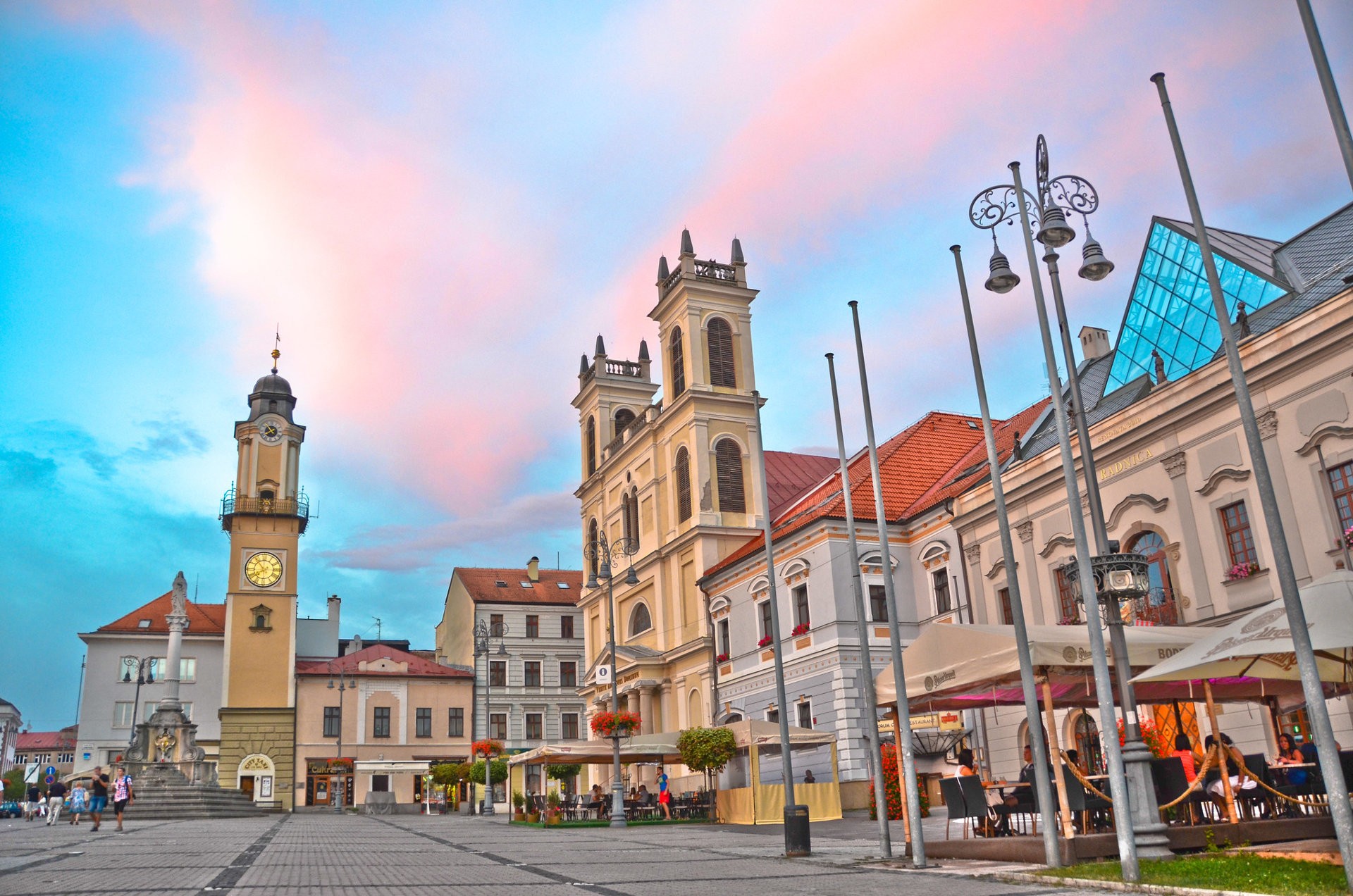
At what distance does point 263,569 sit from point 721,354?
37373 millimetres

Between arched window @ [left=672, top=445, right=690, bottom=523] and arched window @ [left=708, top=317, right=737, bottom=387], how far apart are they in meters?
3.49

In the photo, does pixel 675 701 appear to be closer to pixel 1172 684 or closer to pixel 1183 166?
pixel 1172 684

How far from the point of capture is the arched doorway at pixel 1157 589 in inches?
948

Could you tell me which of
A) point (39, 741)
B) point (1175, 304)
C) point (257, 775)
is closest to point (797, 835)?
point (1175, 304)

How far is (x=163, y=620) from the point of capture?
71.8 m

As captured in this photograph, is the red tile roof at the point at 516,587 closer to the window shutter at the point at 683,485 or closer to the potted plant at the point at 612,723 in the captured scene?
the window shutter at the point at 683,485

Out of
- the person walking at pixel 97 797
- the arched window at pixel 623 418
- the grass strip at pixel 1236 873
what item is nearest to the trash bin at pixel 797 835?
the grass strip at pixel 1236 873

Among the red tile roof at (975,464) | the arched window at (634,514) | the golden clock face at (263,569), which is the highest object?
the golden clock face at (263,569)

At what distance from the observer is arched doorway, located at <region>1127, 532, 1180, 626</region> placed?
24078 millimetres

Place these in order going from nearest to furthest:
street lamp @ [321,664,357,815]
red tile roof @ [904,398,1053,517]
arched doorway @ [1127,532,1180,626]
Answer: arched doorway @ [1127,532,1180,626]
red tile roof @ [904,398,1053,517]
street lamp @ [321,664,357,815]

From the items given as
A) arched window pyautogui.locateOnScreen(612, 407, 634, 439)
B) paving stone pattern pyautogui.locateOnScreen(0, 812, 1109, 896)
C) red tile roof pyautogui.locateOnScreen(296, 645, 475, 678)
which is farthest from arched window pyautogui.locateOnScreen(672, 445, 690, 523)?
red tile roof pyautogui.locateOnScreen(296, 645, 475, 678)

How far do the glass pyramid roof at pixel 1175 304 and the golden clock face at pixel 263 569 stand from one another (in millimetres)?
53756

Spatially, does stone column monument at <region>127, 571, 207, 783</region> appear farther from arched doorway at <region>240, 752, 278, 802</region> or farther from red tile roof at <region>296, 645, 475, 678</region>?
red tile roof at <region>296, 645, 475, 678</region>

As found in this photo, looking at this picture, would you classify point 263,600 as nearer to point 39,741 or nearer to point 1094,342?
point 1094,342
